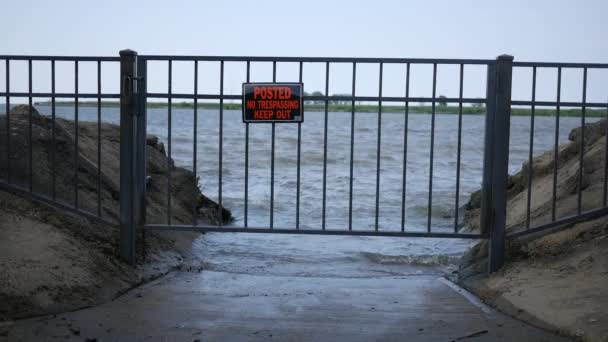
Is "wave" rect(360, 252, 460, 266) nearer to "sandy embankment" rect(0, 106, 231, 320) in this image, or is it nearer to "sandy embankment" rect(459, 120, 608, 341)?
"sandy embankment" rect(459, 120, 608, 341)

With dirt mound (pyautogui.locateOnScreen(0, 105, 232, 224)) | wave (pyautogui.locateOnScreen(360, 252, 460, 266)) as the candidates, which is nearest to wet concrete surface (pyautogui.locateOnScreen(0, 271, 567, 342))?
dirt mound (pyautogui.locateOnScreen(0, 105, 232, 224))

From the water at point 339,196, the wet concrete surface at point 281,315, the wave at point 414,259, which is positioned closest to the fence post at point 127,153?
the wet concrete surface at point 281,315

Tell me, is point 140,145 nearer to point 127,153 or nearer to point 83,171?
point 127,153

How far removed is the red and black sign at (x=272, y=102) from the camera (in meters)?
6.46

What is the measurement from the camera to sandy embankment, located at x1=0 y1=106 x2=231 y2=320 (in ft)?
17.9

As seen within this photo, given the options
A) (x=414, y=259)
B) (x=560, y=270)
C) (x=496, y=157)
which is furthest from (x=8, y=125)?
(x=560, y=270)

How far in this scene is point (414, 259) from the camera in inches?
332

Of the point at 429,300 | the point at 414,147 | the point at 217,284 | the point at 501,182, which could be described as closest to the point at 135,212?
the point at 217,284

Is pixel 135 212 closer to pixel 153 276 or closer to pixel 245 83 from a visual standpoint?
pixel 153 276

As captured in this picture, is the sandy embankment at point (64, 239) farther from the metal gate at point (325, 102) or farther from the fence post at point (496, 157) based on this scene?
the fence post at point (496, 157)

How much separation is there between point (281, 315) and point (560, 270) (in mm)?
2372

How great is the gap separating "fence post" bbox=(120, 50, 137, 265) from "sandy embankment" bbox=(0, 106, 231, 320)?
0.16 metres

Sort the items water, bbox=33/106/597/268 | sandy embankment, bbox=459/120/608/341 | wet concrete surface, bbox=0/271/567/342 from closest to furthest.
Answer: wet concrete surface, bbox=0/271/567/342 < sandy embankment, bbox=459/120/608/341 < water, bbox=33/106/597/268

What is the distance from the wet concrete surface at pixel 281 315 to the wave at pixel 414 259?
149 centimetres
